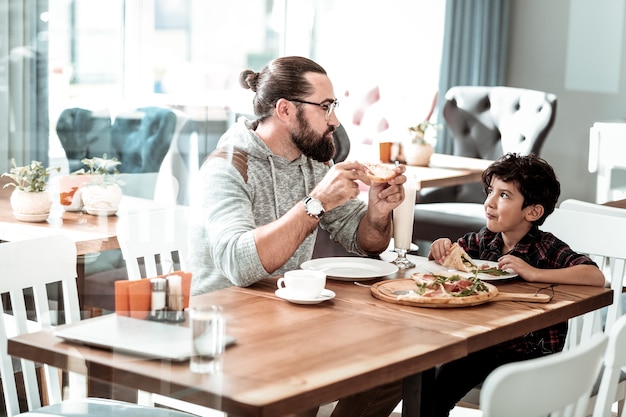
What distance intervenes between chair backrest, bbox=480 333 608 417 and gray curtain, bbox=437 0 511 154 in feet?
8.90

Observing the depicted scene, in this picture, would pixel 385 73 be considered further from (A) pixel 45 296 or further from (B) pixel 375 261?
(A) pixel 45 296

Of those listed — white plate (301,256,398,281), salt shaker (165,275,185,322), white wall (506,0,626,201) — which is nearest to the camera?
salt shaker (165,275,185,322)

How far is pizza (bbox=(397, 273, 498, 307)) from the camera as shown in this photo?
1.61 metres

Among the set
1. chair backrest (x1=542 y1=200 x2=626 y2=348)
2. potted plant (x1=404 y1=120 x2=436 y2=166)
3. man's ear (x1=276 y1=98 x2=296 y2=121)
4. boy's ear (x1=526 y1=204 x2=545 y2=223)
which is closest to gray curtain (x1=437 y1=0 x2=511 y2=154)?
potted plant (x1=404 y1=120 x2=436 y2=166)

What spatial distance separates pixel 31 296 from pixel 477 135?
249 centimetres

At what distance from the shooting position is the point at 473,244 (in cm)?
213

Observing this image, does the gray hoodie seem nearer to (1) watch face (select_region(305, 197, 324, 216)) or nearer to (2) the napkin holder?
(1) watch face (select_region(305, 197, 324, 216))

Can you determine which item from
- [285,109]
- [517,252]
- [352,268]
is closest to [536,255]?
[517,252]

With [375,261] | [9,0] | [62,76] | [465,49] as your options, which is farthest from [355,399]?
[465,49]

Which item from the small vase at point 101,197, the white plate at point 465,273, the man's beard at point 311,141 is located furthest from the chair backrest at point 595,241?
the small vase at point 101,197

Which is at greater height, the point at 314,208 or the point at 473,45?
the point at 473,45

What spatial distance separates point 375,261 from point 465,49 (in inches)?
96.5

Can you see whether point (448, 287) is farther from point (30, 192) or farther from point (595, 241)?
point (30, 192)

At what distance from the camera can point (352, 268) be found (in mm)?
1881
